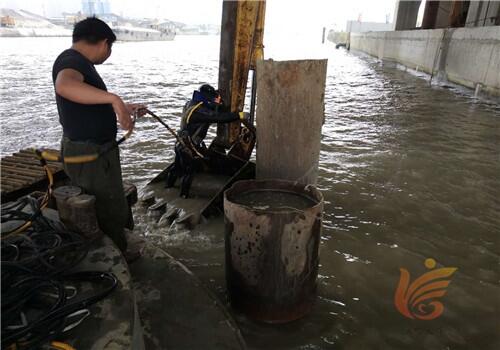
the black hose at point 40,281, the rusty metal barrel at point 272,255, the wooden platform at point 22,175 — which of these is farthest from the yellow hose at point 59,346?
the wooden platform at point 22,175

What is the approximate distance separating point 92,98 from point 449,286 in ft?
11.8

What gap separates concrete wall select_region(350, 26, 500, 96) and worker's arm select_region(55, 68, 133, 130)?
540 inches

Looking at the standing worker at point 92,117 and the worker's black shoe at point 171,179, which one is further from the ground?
the standing worker at point 92,117

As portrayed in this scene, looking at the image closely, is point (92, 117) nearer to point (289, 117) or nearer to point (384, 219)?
point (289, 117)

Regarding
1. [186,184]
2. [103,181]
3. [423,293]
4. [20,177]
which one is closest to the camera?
[103,181]

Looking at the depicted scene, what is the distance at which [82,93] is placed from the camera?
8.04 feet

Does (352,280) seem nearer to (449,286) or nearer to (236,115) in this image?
(449,286)

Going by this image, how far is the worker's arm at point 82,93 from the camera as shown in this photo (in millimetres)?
2451

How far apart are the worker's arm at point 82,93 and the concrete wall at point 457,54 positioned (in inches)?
540

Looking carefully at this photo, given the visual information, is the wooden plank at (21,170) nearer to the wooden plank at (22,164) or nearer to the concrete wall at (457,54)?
the wooden plank at (22,164)

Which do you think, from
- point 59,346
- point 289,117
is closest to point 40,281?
point 59,346

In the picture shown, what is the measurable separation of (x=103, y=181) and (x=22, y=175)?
2138 millimetres

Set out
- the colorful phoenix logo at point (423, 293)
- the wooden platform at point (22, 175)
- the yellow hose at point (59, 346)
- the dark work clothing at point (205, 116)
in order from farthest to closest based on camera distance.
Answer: the dark work clothing at point (205, 116) < the wooden platform at point (22, 175) < the colorful phoenix logo at point (423, 293) < the yellow hose at point (59, 346)

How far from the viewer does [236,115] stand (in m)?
4.72
